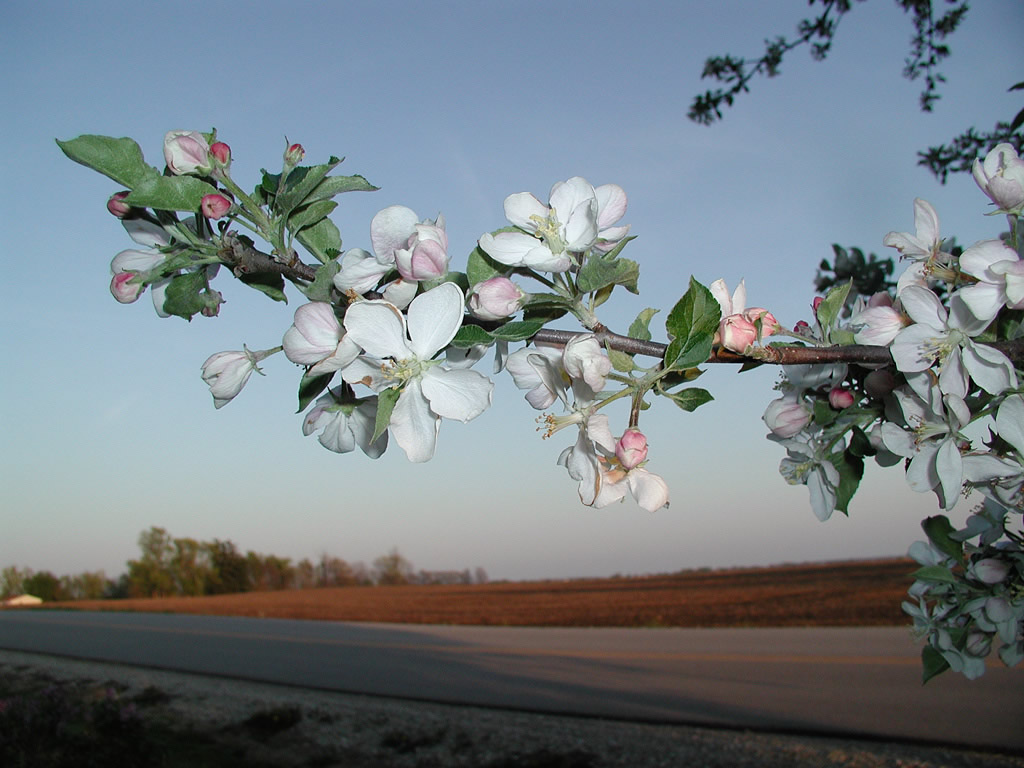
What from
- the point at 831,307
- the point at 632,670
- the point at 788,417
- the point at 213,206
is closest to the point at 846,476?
the point at 788,417

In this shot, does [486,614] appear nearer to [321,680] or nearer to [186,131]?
[321,680]

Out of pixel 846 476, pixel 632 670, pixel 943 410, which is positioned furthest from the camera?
pixel 632 670

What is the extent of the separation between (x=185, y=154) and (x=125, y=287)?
0.19 m

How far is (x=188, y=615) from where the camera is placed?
17953mm

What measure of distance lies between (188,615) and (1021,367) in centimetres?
2029

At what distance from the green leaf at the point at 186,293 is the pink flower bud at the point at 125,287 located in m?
0.04

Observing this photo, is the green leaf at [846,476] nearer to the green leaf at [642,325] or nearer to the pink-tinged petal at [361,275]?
the green leaf at [642,325]

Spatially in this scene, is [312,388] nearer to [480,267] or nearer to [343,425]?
[343,425]

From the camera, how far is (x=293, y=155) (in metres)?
0.84

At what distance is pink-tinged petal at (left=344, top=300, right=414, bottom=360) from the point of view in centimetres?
70

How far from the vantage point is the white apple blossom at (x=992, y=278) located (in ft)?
2.57

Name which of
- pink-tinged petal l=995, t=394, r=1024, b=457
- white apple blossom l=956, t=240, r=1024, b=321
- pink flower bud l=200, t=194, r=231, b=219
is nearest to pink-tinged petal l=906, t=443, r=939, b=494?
pink-tinged petal l=995, t=394, r=1024, b=457

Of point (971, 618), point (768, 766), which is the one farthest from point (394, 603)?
point (971, 618)

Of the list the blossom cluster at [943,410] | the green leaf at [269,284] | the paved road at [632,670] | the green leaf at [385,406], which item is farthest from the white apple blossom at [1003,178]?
the paved road at [632,670]
